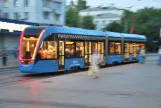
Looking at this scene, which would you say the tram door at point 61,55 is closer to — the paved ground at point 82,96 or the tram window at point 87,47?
the tram window at point 87,47

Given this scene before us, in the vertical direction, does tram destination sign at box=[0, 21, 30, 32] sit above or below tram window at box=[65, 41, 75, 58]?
above

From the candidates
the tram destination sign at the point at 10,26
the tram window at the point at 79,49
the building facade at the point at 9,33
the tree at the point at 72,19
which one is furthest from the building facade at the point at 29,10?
the tram window at the point at 79,49

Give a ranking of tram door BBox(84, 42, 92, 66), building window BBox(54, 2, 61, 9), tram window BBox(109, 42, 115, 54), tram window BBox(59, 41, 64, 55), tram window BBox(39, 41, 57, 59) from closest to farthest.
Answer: tram window BBox(39, 41, 57, 59), tram window BBox(59, 41, 64, 55), tram door BBox(84, 42, 92, 66), tram window BBox(109, 42, 115, 54), building window BBox(54, 2, 61, 9)

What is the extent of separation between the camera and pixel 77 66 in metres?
25.8

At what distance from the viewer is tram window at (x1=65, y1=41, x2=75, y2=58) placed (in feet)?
79.3

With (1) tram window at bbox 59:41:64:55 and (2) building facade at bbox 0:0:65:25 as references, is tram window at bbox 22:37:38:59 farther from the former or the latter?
(2) building facade at bbox 0:0:65:25

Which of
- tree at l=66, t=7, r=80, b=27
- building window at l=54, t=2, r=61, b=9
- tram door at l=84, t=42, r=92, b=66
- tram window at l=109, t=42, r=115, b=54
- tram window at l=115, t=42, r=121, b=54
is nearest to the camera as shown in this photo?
tram door at l=84, t=42, r=92, b=66

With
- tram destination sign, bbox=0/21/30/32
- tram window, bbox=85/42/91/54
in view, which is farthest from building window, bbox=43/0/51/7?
tram window, bbox=85/42/91/54

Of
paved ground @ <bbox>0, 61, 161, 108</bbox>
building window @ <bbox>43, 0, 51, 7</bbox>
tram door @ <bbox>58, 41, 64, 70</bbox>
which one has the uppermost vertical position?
building window @ <bbox>43, 0, 51, 7</bbox>

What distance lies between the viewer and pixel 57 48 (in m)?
22.9

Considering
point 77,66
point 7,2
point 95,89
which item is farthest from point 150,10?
point 95,89

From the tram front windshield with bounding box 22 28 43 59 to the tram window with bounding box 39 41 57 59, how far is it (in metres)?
0.53

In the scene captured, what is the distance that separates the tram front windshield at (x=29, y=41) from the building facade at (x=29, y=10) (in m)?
42.8

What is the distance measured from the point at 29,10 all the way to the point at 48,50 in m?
45.5
